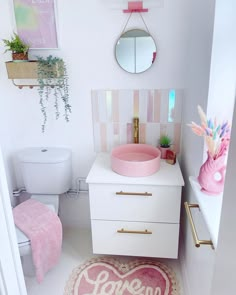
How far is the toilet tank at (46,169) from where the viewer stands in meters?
1.91

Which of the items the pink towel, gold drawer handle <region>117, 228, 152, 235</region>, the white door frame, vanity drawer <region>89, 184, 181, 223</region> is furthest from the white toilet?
the white door frame

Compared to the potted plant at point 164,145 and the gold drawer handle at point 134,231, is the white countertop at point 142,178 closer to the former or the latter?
the potted plant at point 164,145

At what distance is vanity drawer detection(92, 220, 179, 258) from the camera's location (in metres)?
1.75

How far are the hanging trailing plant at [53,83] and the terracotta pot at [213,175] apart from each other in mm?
1076

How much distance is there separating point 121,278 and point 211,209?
0.95 m

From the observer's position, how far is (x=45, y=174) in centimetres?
193

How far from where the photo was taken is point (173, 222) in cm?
172

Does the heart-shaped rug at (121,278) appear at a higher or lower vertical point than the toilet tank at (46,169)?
lower

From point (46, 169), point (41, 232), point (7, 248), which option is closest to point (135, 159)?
point (46, 169)

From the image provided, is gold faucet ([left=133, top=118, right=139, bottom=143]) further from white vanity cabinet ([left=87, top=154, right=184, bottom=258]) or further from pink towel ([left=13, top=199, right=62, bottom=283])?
pink towel ([left=13, top=199, right=62, bottom=283])

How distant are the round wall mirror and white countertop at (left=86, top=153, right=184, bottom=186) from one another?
0.67m

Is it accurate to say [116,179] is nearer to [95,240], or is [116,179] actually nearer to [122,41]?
[95,240]

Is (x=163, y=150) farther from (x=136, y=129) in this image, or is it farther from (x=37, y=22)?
(x=37, y=22)

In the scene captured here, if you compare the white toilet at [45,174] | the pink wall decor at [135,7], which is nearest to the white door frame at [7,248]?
the white toilet at [45,174]
